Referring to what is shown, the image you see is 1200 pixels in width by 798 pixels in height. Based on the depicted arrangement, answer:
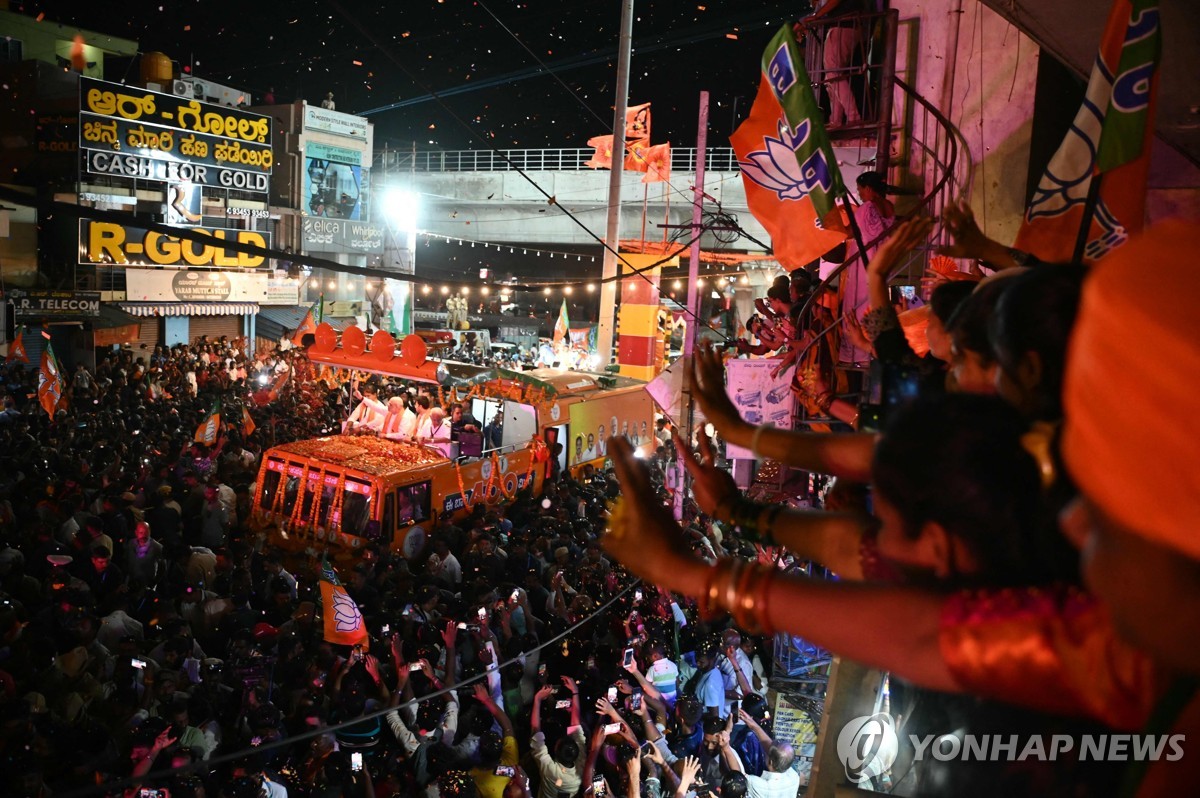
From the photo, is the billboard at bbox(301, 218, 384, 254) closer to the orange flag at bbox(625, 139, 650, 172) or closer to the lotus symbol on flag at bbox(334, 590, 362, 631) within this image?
the orange flag at bbox(625, 139, 650, 172)

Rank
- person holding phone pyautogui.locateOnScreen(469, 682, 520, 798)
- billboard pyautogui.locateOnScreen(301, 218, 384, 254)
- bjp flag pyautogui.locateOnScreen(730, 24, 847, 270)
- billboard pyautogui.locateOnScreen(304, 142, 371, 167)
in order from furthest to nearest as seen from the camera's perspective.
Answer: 1. billboard pyautogui.locateOnScreen(304, 142, 371, 167)
2. billboard pyautogui.locateOnScreen(301, 218, 384, 254)
3. person holding phone pyautogui.locateOnScreen(469, 682, 520, 798)
4. bjp flag pyautogui.locateOnScreen(730, 24, 847, 270)

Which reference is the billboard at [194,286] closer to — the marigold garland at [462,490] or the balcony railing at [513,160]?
the balcony railing at [513,160]

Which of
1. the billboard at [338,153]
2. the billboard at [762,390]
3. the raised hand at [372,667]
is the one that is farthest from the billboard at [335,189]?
the raised hand at [372,667]

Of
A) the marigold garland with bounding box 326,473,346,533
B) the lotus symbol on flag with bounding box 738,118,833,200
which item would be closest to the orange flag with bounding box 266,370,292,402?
the marigold garland with bounding box 326,473,346,533

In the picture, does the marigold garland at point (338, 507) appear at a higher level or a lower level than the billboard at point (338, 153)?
lower

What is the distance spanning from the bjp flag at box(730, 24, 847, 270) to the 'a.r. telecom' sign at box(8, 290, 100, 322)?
23729mm

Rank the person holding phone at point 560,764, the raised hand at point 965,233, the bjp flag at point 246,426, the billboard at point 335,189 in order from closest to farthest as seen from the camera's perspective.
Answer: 1. the raised hand at point 965,233
2. the person holding phone at point 560,764
3. the bjp flag at point 246,426
4. the billboard at point 335,189

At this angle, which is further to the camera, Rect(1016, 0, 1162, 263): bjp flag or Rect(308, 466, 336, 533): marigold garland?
Rect(308, 466, 336, 533): marigold garland

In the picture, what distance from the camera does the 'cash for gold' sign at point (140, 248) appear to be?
25891mm

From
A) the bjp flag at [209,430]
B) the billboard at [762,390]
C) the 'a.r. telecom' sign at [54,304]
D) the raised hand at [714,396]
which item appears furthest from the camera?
the 'a.r. telecom' sign at [54,304]

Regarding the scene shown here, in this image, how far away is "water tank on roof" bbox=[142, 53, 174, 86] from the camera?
96.9ft

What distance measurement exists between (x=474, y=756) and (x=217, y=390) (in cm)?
1610

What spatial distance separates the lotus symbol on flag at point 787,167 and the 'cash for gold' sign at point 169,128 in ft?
84.8

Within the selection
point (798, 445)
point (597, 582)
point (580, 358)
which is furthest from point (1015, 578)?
point (580, 358)
